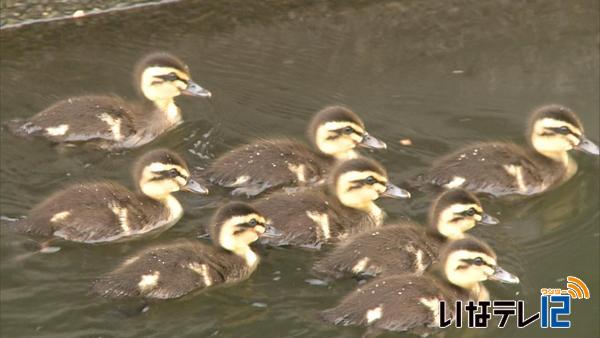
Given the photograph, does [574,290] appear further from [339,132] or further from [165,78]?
[165,78]

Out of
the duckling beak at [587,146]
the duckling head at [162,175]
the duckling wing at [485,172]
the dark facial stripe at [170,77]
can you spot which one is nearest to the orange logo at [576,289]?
the duckling wing at [485,172]

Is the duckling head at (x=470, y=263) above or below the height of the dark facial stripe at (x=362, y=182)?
below

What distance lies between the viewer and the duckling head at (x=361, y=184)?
5.67 meters

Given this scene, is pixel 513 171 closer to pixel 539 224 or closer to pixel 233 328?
pixel 539 224

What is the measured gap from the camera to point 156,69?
251 inches

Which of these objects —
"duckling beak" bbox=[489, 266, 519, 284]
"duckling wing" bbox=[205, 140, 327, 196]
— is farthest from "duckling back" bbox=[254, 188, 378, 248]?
"duckling beak" bbox=[489, 266, 519, 284]

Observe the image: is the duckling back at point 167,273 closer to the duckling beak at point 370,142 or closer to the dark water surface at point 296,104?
the dark water surface at point 296,104

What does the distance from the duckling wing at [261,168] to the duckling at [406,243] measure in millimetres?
573

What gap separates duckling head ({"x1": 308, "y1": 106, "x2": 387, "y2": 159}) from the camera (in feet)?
19.7

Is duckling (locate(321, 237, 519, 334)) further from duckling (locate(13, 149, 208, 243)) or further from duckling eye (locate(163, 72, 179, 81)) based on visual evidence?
duckling eye (locate(163, 72, 179, 81))

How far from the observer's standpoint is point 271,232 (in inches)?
217

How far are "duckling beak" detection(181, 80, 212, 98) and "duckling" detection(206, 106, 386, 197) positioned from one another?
1.58ft

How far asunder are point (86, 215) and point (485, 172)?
1708 millimetres

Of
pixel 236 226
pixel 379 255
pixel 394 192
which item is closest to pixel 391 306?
pixel 379 255
